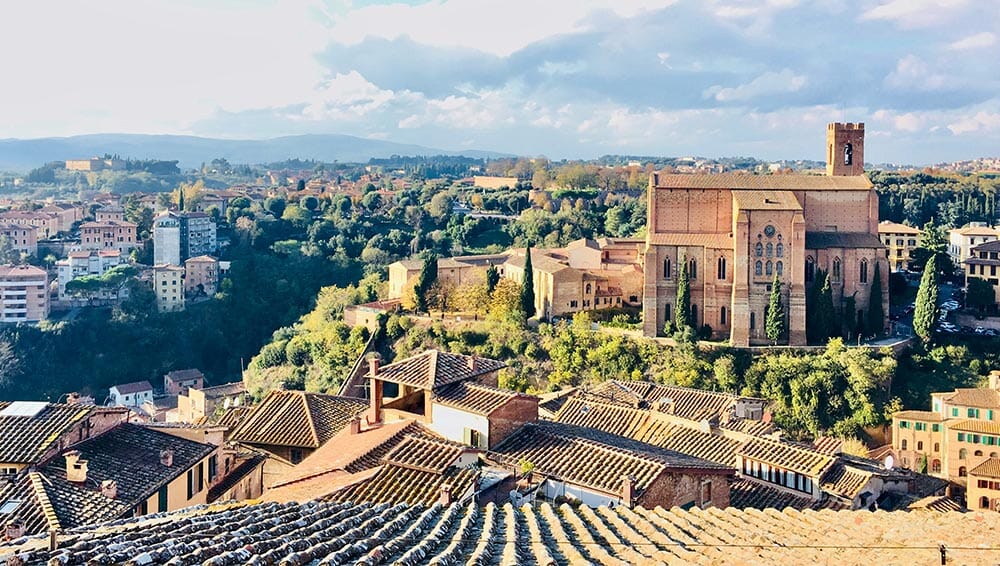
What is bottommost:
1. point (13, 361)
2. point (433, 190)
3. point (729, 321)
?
point (13, 361)

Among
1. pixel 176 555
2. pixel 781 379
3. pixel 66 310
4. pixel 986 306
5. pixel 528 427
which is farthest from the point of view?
pixel 66 310

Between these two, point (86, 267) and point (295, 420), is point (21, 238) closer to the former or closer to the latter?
point (86, 267)

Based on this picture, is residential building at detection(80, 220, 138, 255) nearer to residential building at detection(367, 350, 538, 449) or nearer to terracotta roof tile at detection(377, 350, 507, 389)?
residential building at detection(367, 350, 538, 449)

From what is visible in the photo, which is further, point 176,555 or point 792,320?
point 792,320

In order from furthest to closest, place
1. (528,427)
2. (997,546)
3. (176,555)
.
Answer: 1. (528,427)
2. (997,546)
3. (176,555)

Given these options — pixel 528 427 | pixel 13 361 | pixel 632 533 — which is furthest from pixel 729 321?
pixel 13 361

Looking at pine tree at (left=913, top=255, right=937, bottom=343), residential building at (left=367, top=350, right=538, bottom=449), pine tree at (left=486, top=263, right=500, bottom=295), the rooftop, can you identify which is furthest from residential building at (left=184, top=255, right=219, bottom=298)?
the rooftop

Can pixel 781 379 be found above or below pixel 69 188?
below

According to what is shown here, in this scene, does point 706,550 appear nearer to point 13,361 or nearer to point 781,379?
point 781,379
